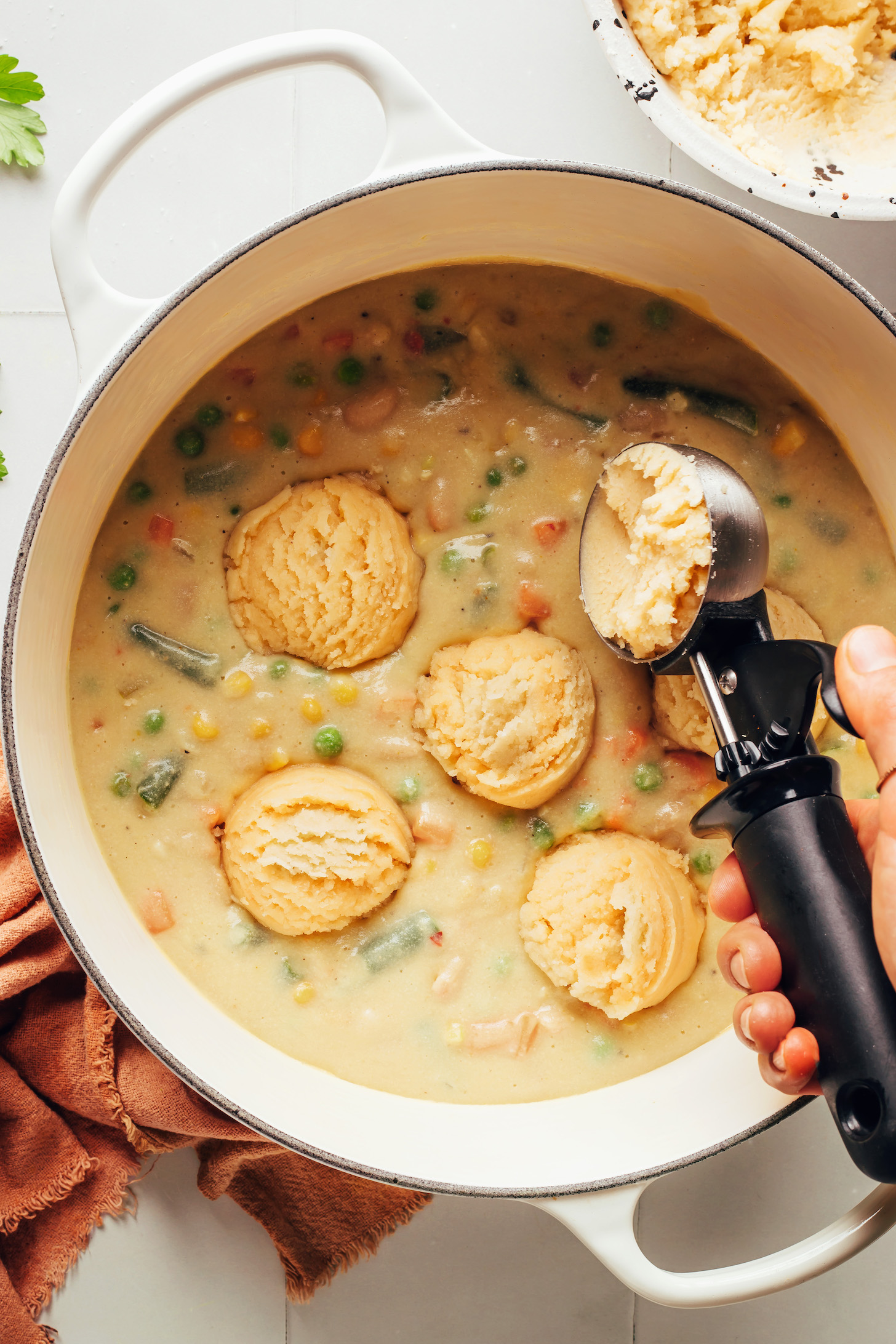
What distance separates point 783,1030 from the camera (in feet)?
4.35

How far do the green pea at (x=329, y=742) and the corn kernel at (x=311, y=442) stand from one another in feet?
1.58

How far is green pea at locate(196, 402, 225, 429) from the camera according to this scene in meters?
1.76

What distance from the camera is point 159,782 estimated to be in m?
1.77

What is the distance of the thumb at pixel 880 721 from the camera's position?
48.4 inches

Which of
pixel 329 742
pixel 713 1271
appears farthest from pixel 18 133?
pixel 713 1271

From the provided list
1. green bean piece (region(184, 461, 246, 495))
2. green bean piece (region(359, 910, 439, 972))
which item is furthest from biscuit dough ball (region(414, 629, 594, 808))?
green bean piece (region(184, 461, 246, 495))

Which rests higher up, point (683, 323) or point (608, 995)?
point (683, 323)

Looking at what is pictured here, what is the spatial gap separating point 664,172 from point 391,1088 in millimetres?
1770

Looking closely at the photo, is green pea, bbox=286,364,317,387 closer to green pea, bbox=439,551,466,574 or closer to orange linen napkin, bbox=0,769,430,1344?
green pea, bbox=439,551,466,574

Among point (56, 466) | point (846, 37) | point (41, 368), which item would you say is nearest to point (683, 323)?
point (846, 37)

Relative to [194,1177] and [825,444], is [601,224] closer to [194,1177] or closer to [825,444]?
[825,444]

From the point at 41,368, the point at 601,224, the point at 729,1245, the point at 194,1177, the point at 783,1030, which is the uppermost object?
the point at 601,224

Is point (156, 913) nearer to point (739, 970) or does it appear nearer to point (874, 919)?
point (739, 970)

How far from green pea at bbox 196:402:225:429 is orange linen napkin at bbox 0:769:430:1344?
774 mm
